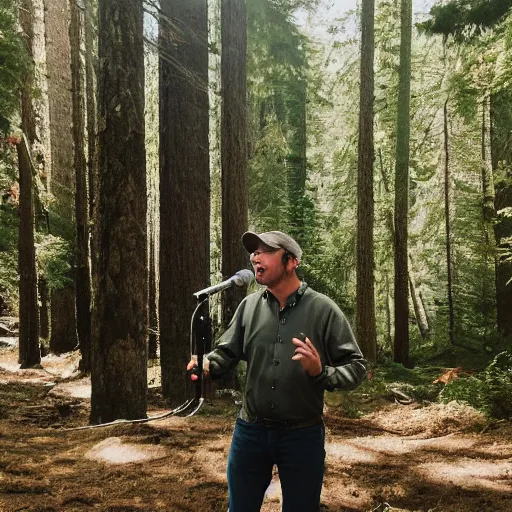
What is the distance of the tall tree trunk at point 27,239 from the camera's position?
15578mm

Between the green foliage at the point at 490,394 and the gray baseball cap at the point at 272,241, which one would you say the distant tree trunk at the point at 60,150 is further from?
the gray baseball cap at the point at 272,241

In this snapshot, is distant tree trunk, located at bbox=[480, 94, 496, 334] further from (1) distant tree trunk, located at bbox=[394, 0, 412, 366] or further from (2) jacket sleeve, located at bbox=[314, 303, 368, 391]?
(2) jacket sleeve, located at bbox=[314, 303, 368, 391]

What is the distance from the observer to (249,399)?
3188mm

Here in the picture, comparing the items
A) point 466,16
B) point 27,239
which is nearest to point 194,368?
point 466,16

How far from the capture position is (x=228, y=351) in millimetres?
3377

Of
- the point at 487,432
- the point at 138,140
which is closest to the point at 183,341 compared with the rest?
the point at 138,140

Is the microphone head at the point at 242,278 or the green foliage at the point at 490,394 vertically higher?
the microphone head at the point at 242,278

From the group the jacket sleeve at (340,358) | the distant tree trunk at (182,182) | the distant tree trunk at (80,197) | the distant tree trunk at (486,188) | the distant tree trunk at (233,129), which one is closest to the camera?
the jacket sleeve at (340,358)

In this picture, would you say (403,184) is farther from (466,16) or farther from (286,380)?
(286,380)

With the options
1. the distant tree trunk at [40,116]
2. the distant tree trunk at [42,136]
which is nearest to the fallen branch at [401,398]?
the distant tree trunk at [42,136]

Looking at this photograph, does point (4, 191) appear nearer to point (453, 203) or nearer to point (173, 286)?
point (173, 286)

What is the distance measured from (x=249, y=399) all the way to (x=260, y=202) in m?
18.8

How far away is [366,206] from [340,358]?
1243 cm

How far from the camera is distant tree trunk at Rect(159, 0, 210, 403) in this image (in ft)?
31.0
